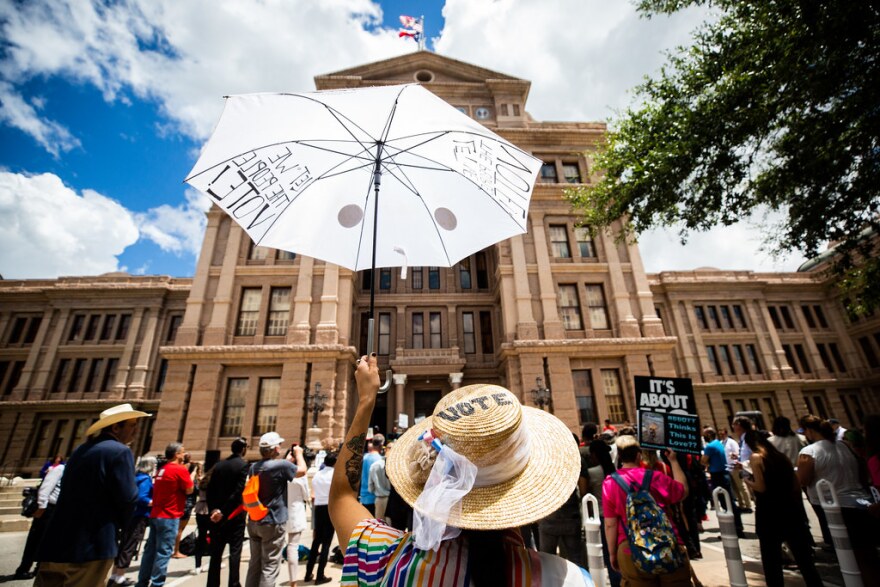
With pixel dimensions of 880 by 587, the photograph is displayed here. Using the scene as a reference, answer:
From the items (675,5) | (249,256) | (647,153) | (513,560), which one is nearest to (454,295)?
(249,256)

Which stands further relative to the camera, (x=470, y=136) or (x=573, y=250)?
(x=573, y=250)

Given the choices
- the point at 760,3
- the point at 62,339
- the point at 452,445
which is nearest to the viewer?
the point at 452,445

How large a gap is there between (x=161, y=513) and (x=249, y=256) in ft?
56.5

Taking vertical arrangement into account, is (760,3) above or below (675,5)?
below

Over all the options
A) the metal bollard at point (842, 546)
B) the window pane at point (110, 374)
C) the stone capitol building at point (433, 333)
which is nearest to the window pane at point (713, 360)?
the stone capitol building at point (433, 333)

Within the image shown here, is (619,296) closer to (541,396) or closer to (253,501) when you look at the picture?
(541,396)

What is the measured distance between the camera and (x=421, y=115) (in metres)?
3.25

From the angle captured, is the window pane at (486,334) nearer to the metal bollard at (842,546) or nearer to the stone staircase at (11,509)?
the metal bollard at (842,546)

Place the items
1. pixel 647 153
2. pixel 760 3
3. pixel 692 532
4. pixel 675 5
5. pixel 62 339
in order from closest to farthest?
1. pixel 692 532
2. pixel 760 3
3. pixel 675 5
4. pixel 647 153
5. pixel 62 339

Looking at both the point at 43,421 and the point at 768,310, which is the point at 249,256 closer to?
the point at 43,421

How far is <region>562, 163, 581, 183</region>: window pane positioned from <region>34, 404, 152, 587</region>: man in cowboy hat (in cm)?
2351

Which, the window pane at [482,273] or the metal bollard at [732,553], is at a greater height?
the window pane at [482,273]

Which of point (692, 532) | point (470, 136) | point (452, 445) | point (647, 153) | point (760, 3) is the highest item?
point (760, 3)

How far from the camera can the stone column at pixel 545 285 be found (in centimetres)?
1909
